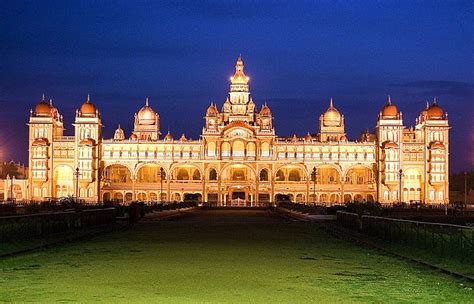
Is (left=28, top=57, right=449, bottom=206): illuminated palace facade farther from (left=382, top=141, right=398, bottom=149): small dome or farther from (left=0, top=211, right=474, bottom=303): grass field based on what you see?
(left=0, top=211, right=474, bottom=303): grass field

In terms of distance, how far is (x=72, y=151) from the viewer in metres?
127

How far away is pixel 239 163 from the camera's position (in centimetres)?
12888

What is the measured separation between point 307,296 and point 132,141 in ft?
375

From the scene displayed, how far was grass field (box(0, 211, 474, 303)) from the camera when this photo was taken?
15406 millimetres

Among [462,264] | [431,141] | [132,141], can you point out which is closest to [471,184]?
[431,141]

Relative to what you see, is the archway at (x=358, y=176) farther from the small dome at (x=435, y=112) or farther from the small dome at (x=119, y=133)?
the small dome at (x=119, y=133)

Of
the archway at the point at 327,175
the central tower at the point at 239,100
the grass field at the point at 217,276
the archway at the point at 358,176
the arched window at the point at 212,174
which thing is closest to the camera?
the grass field at the point at 217,276

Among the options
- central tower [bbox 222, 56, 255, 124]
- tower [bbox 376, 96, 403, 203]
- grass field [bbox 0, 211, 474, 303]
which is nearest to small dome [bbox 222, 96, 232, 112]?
central tower [bbox 222, 56, 255, 124]

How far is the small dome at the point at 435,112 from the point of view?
129 m

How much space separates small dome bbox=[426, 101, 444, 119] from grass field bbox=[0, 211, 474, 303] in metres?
105

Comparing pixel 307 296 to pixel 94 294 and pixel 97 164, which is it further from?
pixel 97 164

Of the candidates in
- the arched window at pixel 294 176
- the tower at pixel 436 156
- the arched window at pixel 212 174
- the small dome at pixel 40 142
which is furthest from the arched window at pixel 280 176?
the small dome at pixel 40 142

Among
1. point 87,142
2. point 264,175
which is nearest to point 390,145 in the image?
point 264,175

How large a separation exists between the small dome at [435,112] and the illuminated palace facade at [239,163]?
162 mm
